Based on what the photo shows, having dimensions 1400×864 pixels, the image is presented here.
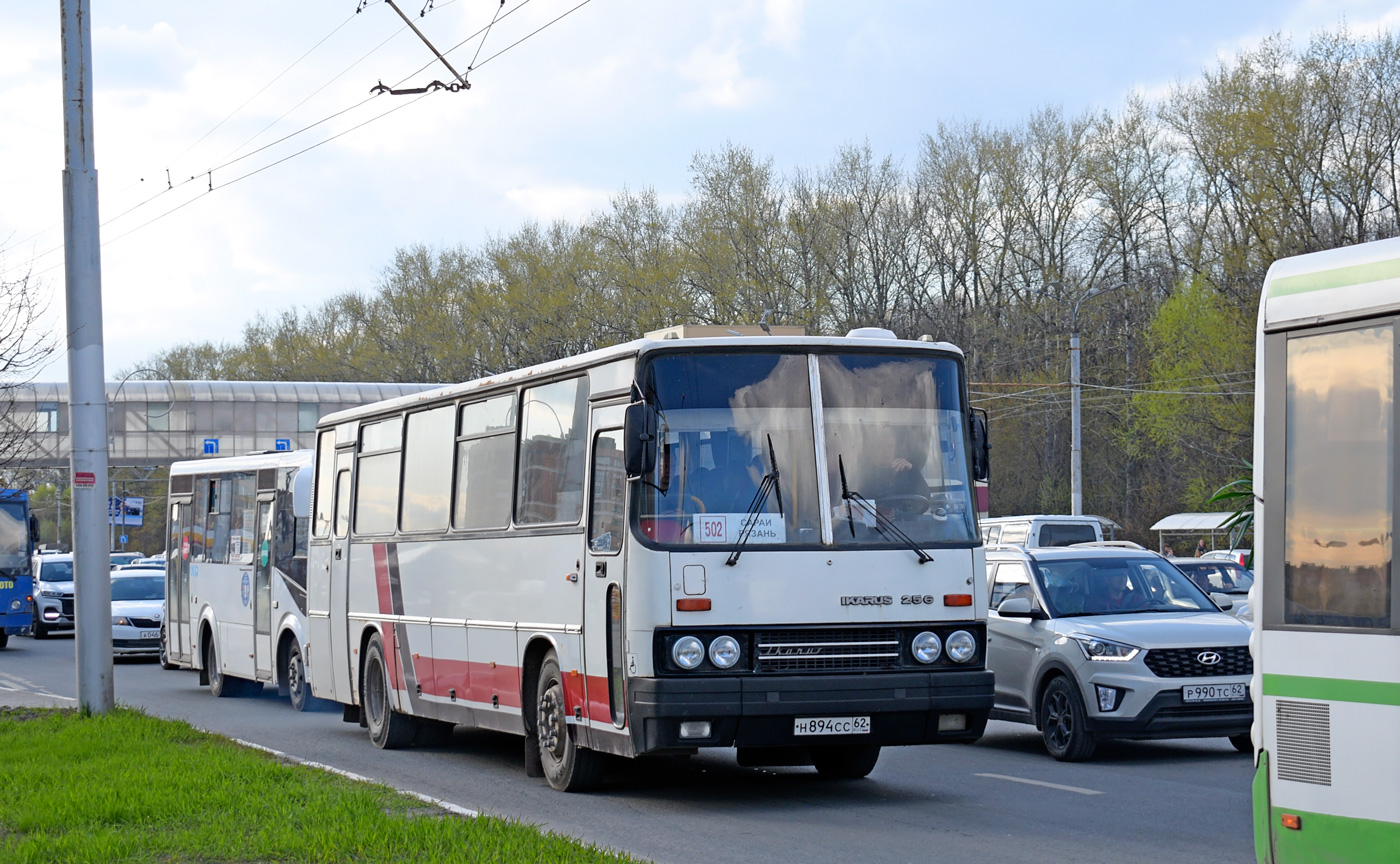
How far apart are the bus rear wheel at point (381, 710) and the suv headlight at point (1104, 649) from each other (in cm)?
589

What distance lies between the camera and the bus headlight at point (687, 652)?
33.0 ft

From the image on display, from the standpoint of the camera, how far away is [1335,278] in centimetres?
588

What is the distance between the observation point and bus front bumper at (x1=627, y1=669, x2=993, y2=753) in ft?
32.7

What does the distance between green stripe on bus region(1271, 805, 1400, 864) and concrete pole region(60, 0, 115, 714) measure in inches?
476

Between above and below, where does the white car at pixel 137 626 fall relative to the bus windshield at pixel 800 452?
below

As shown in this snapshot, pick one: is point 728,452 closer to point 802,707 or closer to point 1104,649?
point 802,707

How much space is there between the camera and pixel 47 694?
21562 mm

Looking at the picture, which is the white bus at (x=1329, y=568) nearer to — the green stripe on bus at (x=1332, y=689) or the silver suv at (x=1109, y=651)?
the green stripe on bus at (x=1332, y=689)

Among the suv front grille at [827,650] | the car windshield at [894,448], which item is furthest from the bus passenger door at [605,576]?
the car windshield at [894,448]

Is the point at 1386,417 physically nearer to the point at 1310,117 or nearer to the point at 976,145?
the point at 1310,117

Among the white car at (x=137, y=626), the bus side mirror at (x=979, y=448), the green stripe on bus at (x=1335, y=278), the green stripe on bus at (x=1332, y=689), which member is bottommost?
the white car at (x=137, y=626)

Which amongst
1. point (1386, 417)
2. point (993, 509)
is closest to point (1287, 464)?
point (1386, 417)

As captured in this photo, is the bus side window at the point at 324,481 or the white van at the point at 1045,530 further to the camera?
the white van at the point at 1045,530

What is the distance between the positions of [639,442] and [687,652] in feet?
4.25
